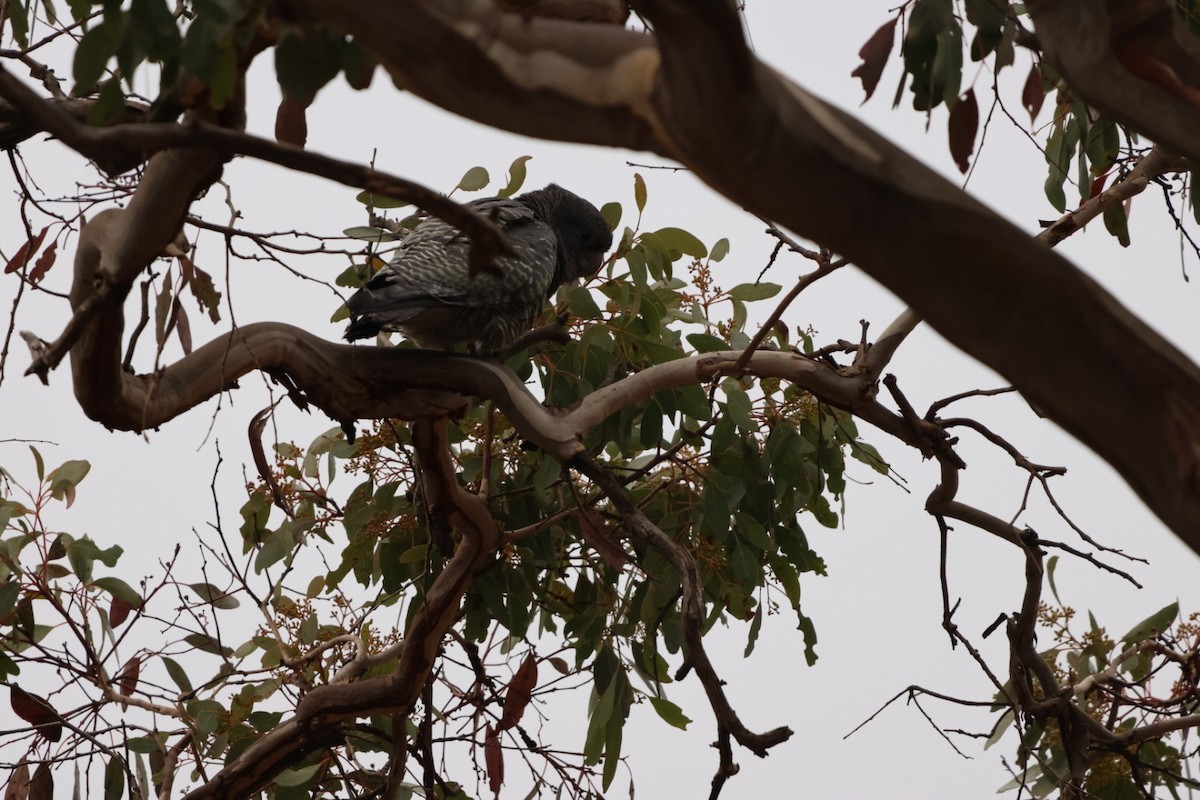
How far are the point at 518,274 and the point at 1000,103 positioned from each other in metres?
1.10

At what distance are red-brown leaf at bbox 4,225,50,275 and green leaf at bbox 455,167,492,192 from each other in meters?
0.80

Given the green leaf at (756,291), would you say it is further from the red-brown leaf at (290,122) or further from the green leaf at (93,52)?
the green leaf at (93,52)

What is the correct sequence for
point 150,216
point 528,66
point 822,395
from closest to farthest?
1. point 528,66
2. point 150,216
3. point 822,395

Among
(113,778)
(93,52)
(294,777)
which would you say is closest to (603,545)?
(294,777)

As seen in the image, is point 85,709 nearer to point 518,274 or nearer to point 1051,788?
point 518,274

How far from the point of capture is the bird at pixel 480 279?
7.00 ft

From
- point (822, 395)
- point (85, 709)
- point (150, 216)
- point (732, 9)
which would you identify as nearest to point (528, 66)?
point (732, 9)

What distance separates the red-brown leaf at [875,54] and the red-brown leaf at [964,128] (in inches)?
5.7

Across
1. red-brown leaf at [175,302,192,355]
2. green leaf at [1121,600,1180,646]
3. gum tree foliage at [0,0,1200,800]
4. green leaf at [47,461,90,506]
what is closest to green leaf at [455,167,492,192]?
gum tree foliage at [0,0,1200,800]

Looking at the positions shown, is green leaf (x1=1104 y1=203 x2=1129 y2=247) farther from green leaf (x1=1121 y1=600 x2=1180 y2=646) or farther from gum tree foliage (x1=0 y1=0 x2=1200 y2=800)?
green leaf (x1=1121 y1=600 x2=1180 y2=646)

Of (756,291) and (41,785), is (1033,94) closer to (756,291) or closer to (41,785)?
(756,291)

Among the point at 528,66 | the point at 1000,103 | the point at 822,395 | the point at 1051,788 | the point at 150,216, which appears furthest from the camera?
the point at 1051,788

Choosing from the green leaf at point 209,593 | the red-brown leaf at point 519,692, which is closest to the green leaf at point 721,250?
the red-brown leaf at point 519,692

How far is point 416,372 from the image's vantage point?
1857 millimetres
